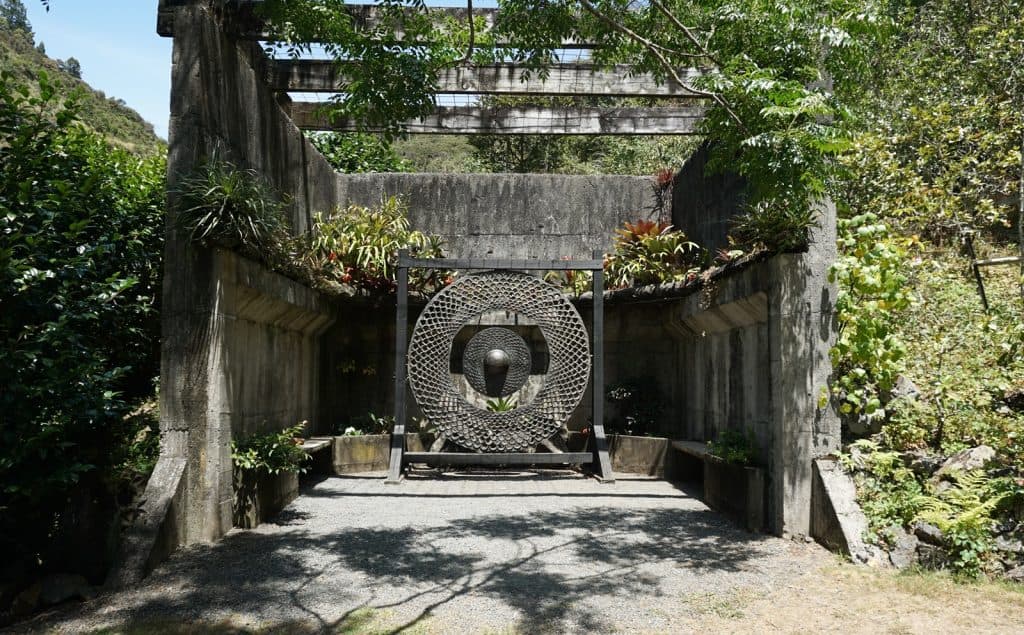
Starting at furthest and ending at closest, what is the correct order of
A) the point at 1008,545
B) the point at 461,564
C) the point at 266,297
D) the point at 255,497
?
the point at 266,297, the point at 255,497, the point at 461,564, the point at 1008,545

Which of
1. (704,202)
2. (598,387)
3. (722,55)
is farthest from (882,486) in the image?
(704,202)

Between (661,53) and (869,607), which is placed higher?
(661,53)

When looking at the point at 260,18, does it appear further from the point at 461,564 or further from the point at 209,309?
the point at 461,564

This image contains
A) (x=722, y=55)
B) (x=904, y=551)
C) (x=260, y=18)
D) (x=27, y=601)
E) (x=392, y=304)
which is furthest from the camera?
(x=392, y=304)

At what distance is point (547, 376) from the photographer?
7.94 metres

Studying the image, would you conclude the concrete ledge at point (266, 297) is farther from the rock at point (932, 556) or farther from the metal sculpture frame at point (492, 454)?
the rock at point (932, 556)

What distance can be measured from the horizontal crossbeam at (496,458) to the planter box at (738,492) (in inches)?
59.3

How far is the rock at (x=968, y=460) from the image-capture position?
451cm

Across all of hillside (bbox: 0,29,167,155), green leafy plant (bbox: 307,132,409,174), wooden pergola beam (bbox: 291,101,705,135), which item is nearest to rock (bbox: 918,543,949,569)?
wooden pergola beam (bbox: 291,101,705,135)

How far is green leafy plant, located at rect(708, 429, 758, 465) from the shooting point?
5.62 meters

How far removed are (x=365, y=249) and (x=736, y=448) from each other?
444cm

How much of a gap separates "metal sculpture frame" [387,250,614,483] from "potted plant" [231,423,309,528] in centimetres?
159

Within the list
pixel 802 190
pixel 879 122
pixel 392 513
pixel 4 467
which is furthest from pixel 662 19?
pixel 4 467

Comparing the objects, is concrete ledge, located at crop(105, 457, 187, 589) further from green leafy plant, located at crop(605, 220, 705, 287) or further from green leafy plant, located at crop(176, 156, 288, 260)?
green leafy plant, located at crop(605, 220, 705, 287)
